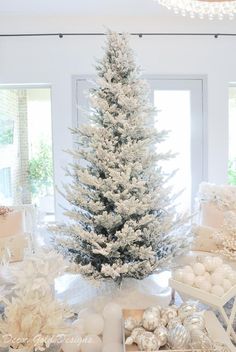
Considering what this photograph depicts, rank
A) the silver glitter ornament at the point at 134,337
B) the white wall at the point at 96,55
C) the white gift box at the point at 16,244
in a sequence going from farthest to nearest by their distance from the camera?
the white wall at the point at 96,55
the white gift box at the point at 16,244
the silver glitter ornament at the point at 134,337

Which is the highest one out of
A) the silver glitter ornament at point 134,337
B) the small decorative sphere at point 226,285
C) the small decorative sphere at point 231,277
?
the small decorative sphere at point 231,277

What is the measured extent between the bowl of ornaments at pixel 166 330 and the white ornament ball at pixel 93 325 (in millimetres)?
109

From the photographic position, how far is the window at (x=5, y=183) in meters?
4.16

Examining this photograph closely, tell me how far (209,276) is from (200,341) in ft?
2.01

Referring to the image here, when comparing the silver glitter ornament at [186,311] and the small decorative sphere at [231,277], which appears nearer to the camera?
the silver glitter ornament at [186,311]

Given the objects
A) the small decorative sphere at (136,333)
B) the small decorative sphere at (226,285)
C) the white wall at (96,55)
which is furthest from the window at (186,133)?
the small decorative sphere at (136,333)

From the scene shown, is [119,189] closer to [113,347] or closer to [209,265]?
[209,265]

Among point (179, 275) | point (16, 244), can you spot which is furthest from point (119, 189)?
point (16, 244)

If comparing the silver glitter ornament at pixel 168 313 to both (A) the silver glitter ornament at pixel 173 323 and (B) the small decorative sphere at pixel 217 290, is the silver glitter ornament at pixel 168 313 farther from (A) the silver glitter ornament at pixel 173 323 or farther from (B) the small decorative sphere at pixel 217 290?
(B) the small decorative sphere at pixel 217 290

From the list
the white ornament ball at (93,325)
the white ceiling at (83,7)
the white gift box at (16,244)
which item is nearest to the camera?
the white ornament ball at (93,325)

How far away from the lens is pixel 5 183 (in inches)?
165

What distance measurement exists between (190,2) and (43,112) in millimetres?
2470

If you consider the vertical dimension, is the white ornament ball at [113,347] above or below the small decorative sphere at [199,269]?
below

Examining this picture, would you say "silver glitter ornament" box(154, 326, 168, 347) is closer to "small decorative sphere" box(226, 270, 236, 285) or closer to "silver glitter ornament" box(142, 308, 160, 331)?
"silver glitter ornament" box(142, 308, 160, 331)
